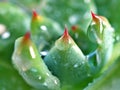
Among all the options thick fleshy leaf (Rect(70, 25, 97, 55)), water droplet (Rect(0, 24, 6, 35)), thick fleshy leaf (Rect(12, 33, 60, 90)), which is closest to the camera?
thick fleshy leaf (Rect(12, 33, 60, 90))

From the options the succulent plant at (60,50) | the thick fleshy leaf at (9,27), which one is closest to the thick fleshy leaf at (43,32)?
the succulent plant at (60,50)

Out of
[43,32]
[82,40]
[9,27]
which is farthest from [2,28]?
[82,40]

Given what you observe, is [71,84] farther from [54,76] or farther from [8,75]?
[8,75]

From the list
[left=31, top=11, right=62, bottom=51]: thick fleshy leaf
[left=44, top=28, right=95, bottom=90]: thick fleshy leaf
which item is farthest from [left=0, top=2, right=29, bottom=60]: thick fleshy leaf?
[left=44, top=28, right=95, bottom=90]: thick fleshy leaf

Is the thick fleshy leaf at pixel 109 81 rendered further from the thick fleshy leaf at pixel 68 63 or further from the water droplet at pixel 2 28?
the water droplet at pixel 2 28

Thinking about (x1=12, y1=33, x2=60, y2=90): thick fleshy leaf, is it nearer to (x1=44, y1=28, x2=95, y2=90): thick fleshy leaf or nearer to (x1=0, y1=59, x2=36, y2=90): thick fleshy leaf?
(x1=44, y1=28, x2=95, y2=90): thick fleshy leaf

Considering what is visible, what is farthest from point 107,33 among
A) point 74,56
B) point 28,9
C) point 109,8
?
point 28,9

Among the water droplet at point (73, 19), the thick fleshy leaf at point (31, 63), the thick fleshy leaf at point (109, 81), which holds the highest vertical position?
the thick fleshy leaf at point (31, 63)

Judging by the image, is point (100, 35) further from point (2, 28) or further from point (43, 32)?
point (2, 28)

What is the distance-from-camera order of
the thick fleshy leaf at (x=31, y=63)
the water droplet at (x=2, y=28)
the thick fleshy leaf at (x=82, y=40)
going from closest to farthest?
the thick fleshy leaf at (x=31, y=63), the thick fleshy leaf at (x=82, y=40), the water droplet at (x=2, y=28)
